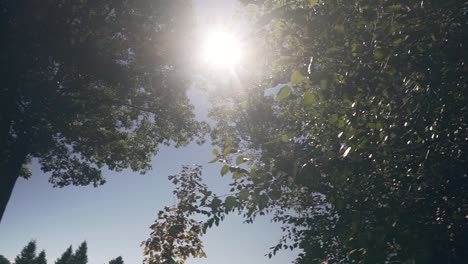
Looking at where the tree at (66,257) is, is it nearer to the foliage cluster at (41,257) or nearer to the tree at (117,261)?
the foliage cluster at (41,257)

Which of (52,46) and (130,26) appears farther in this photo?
(130,26)

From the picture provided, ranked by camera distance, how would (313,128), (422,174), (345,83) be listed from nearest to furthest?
(345,83), (422,174), (313,128)

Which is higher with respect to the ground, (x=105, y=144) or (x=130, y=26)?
(x=130, y=26)

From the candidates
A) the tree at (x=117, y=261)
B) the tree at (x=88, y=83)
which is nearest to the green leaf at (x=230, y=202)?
the tree at (x=88, y=83)

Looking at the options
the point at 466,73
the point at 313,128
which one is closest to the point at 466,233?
the point at 466,73

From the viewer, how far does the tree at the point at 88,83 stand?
1144 cm

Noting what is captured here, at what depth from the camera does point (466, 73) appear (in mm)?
3164

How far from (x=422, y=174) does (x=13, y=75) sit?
1338 cm

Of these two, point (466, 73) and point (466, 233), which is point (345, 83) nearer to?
point (466, 73)

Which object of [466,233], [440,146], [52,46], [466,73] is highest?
[52,46]

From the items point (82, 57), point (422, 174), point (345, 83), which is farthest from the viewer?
point (82, 57)

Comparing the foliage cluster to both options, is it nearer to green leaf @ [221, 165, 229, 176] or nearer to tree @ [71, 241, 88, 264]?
tree @ [71, 241, 88, 264]

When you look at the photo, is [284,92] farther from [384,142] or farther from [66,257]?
[66,257]

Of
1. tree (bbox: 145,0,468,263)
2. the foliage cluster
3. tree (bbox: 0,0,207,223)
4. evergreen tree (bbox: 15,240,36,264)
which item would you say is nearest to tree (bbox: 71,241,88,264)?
the foliage cluster
